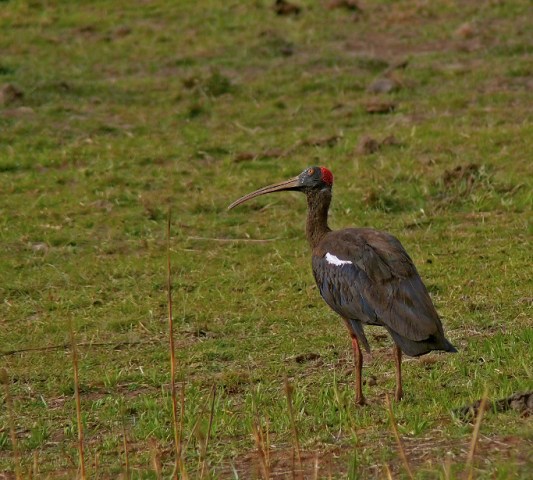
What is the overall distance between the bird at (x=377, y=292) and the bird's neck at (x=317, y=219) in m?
0.38

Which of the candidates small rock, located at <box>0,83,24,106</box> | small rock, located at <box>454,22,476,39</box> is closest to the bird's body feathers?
small rock, located at <box>0,83,24,106</box>

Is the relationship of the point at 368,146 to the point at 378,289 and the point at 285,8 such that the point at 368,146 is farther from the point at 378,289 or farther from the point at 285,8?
the point at 285,8

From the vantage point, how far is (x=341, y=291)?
830 centimetres

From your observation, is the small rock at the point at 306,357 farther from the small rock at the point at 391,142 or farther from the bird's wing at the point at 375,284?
the small rock at the point at 391,142

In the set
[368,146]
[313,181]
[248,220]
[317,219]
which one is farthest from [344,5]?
[317,219]

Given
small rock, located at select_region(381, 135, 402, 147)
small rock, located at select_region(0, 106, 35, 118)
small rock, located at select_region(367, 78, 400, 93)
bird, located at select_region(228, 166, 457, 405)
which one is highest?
bird, located at select_region(228, 166, 457, 405)

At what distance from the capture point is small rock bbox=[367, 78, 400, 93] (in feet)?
56.7

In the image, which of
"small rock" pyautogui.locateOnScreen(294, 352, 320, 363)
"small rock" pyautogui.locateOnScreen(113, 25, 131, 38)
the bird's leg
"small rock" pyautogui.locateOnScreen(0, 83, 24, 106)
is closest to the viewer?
the bird's leg

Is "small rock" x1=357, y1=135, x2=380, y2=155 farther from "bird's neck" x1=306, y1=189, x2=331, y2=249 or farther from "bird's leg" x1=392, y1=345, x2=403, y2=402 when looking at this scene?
"bird's leg" x1=392, y1=345, x2=403, y2=402

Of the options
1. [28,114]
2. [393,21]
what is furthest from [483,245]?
[393,21]

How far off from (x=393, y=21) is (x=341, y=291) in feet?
43.1

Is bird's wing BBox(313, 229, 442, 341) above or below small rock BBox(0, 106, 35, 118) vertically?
above

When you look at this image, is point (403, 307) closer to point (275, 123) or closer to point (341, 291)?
point (341, 291)

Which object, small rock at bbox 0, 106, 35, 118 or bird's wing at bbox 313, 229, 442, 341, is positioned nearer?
bird's wing at bbox 313, 229, 442, 341
